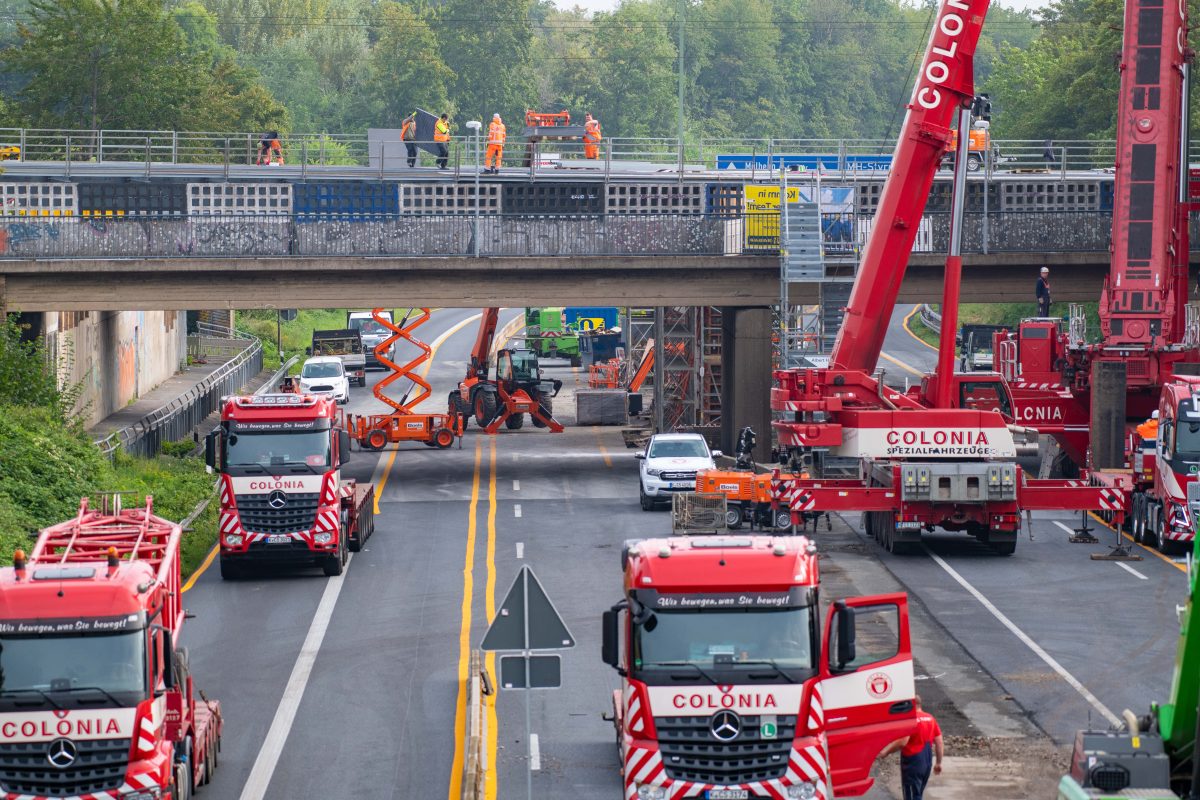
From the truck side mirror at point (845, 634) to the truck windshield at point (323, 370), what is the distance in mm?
51296

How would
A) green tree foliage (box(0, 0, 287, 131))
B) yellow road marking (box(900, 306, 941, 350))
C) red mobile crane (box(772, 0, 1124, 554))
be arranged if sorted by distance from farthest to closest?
1. yellow road marking (box(900, 306, 941, 350))
2. green tree foliage (box(0, 0, 287, 131))
3. red mobile crane (box(772, 0, 1124, 554))

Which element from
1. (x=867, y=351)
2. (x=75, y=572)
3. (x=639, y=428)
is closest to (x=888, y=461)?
(x=867, y=351)

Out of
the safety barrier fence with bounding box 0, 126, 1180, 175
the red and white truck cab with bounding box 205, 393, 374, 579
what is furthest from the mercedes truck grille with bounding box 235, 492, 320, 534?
the safety barrier fence with bounding box 0, 126, 1180, 175

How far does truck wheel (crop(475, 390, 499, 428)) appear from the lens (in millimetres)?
58188

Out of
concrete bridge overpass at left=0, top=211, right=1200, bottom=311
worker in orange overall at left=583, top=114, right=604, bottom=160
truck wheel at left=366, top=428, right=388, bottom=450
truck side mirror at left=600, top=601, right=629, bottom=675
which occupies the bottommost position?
truck wheel at left=366, top=428, right=388, bottom=450

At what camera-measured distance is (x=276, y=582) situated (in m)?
31.9

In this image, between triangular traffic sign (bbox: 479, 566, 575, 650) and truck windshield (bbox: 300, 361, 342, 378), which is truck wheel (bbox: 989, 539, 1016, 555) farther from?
truck windshield (bbox: 300, 361, 342, 378)

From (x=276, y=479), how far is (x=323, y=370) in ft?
118

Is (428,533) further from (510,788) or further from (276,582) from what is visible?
(510,788)

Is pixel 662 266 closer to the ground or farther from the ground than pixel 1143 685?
farther from the ground

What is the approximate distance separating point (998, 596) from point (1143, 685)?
6.45 meters

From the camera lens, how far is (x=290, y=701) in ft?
75.8

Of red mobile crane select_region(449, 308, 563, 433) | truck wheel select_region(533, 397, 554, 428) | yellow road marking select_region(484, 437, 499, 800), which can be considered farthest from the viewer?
truck wheel select_region(533, 397, 554, 428)

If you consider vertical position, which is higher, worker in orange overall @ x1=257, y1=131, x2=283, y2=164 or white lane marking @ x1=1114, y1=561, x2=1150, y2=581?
worker in orange overall @ x1=257, y1=131, x2=283, y2=164
